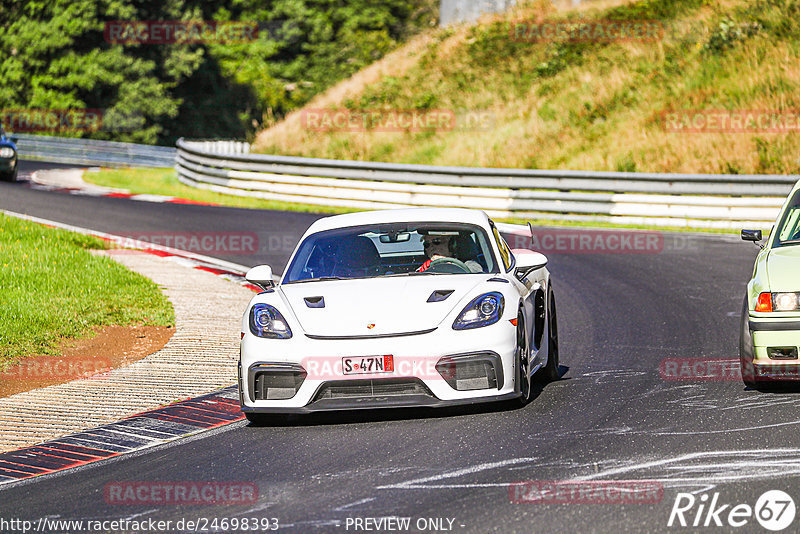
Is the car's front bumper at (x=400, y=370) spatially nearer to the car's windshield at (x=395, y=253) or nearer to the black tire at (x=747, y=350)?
the car's windshield at (x=395, y=253)

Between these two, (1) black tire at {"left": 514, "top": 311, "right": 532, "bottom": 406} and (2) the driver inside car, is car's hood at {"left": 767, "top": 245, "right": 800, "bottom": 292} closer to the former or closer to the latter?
(1) black tire at {"left": 514, "top": 311, "right": 532, "bottom": 406}

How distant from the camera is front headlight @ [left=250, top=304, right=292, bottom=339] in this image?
7.95 m

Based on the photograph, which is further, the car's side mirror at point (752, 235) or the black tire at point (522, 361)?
the car's side mirror at point (752, 235)

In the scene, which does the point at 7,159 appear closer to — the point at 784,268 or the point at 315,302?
the point at 315,302

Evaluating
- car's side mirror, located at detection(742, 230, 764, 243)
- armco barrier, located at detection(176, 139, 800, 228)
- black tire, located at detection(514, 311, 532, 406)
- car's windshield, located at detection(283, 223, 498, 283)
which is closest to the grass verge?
car's windshield, located at detection(283, 223, 498, 283)

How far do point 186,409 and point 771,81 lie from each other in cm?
2362

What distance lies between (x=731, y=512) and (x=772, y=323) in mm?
2712

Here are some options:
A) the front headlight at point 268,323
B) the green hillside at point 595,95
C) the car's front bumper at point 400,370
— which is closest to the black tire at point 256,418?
the car's front bumper at point 400,370

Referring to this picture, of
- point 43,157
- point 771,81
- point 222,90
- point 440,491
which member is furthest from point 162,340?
point 222,90

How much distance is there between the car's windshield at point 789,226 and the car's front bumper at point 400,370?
109 inches

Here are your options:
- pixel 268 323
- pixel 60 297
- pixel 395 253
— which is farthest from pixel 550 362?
pixel 60 297

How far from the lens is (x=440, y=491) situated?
6.18 metres

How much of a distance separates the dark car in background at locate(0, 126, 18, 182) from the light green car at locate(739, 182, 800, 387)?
25502 mm

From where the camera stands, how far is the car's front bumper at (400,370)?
7.62 m
